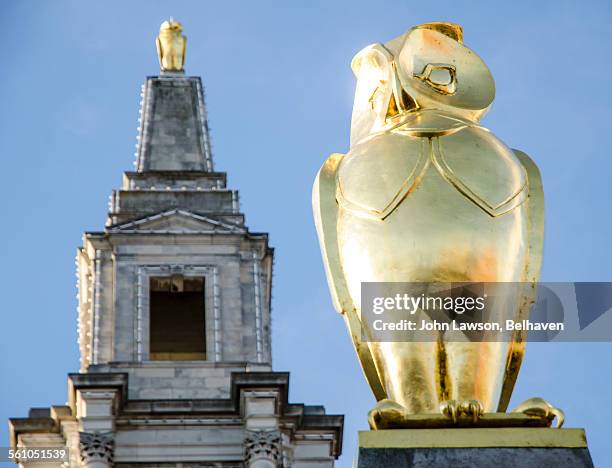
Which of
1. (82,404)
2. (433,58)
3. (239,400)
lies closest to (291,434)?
(239,400)

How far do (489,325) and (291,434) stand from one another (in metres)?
41.4

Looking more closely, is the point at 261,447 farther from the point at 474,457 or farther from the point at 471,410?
the point at 474,457

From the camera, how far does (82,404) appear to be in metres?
53.5

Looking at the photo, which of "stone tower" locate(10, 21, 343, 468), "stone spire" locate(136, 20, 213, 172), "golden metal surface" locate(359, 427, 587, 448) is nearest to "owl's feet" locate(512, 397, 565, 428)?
"golden metal surface" locate(359, 427, 587, 448)

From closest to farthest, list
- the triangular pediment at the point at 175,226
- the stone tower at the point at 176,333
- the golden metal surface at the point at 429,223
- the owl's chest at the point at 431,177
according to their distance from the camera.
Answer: the golden metal surface at the point at 429,223 → the owl's chest at the point at 431,177 → the stone tower at the point at 176,333 → the triangular pediment at the point at 175,226

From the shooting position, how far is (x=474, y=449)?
40.0 feet

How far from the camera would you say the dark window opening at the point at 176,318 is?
189 feet

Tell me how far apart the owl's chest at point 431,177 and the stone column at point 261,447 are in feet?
129

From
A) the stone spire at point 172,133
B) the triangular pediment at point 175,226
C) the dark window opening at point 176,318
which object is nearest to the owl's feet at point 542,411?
the dark window opening at point 176,318

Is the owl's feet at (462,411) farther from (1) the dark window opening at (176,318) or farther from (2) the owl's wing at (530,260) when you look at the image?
(1) the dark window opening at (176,318)

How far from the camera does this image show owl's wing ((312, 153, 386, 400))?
13.4 meters

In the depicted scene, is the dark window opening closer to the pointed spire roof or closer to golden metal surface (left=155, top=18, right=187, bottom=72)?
the pointed spire roof

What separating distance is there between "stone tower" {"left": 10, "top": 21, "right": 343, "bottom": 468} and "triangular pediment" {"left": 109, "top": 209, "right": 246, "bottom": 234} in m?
0.04

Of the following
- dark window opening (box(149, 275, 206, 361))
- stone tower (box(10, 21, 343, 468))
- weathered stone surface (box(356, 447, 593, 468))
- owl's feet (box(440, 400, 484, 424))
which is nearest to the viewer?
weathered stone surface (box(356, 447, 593, 468))
